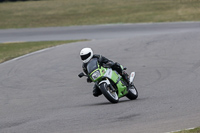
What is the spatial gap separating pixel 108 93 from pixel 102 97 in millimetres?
1480

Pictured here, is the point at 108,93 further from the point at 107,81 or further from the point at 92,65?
the point at 92,65

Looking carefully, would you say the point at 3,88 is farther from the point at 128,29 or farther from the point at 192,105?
the point at 128,29

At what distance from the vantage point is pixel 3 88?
42.6 feet

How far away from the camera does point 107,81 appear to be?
32.0 feet

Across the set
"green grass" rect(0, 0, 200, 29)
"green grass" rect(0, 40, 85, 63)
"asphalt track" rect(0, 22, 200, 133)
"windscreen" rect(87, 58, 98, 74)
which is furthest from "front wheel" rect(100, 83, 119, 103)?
"green grass" rect(0, 0, 200, 29)

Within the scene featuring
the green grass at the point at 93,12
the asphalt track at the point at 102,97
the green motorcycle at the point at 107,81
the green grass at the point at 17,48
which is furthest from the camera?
the green grass at the point at 93,12

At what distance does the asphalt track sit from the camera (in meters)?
7.62

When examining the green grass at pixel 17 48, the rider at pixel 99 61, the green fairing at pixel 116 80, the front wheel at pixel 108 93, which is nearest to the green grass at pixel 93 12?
the green grass at pixel 17 48

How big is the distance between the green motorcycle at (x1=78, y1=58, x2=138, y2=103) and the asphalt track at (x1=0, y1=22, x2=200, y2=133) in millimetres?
260

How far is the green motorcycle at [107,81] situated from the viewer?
9.70 meters

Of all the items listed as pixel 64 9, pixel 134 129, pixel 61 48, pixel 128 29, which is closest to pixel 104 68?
pixel 134 129

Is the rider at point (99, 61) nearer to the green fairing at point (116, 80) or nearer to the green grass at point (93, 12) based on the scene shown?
the green fairing at point (116, 80)

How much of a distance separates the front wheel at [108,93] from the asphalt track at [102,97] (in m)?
0.21

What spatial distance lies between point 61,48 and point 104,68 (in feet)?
36.7
